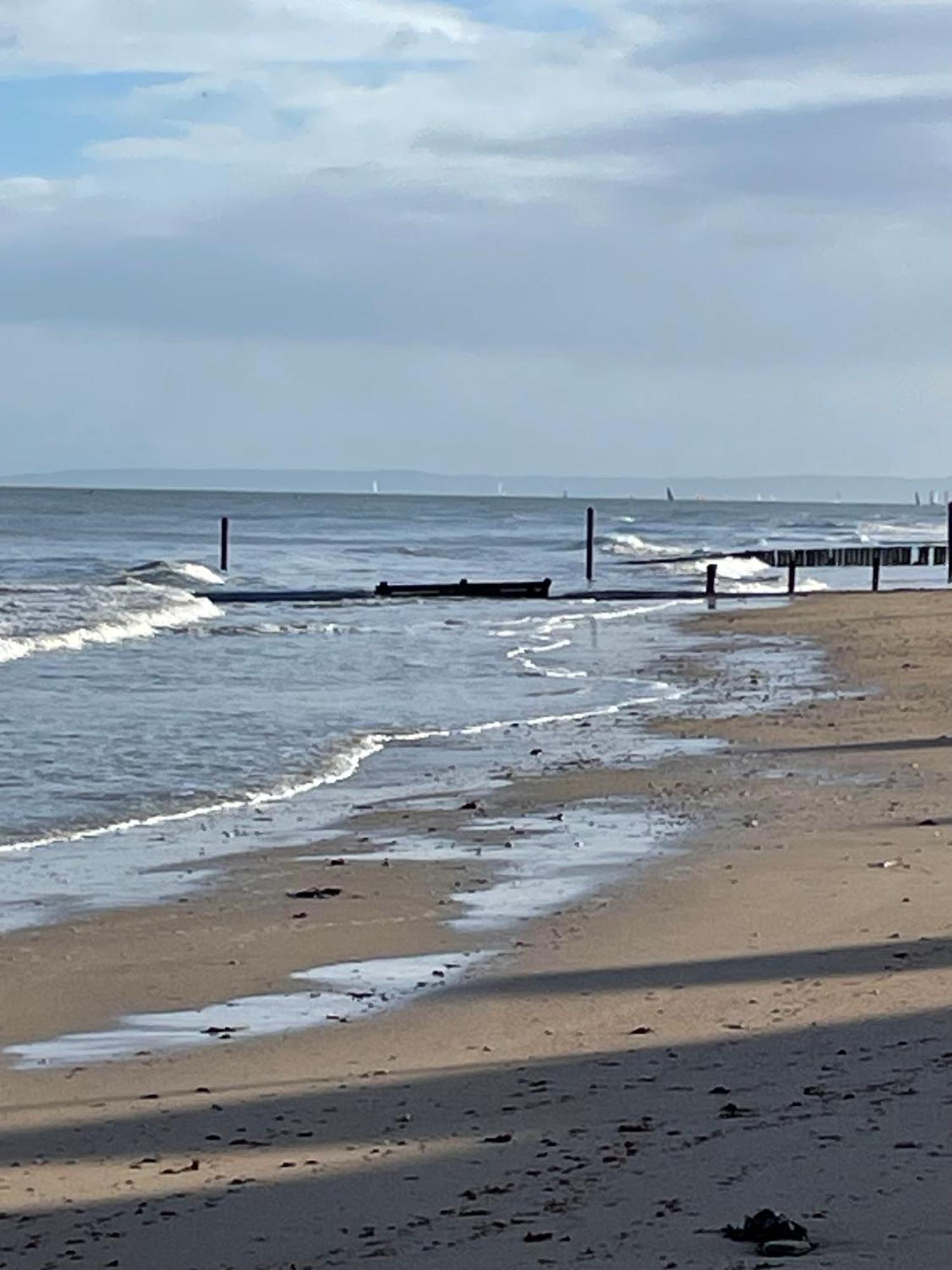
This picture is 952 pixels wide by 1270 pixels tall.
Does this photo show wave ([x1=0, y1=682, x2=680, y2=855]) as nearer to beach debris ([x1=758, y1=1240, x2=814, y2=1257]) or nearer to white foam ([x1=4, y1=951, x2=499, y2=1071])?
white foam ([x1=4, y1=951, x2=499, y2=1071])

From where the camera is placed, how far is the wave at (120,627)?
26.2 m

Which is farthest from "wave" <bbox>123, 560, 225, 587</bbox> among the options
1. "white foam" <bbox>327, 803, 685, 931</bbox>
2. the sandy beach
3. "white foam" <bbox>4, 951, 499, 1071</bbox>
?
"white foam" <bbox>4, 951, 499, 1071</bbox>

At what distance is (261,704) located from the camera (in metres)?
19.3

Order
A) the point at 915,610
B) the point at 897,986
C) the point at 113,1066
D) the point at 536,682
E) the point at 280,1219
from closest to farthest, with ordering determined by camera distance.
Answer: the point at 280,1219 → the point at 113,1066 → the point at 897,986 → the point at 536,682 → the point at 915,610

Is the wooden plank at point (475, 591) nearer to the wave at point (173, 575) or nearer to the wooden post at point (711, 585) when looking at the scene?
the wooden post at point (711, 585)

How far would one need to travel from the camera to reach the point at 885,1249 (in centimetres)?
404

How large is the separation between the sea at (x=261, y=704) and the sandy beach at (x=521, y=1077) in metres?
1.26

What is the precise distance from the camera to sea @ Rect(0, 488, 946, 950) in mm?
11789

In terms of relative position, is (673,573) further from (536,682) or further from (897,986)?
(897,986)

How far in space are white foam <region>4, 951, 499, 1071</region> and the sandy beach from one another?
0.29ft

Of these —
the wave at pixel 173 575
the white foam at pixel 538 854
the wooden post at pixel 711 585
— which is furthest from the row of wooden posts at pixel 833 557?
the white foam at pixel 538 854

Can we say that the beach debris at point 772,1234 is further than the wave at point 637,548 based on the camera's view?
No

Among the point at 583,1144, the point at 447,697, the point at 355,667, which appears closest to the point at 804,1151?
the point at 583,1144

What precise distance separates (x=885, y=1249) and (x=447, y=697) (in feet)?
54.0
